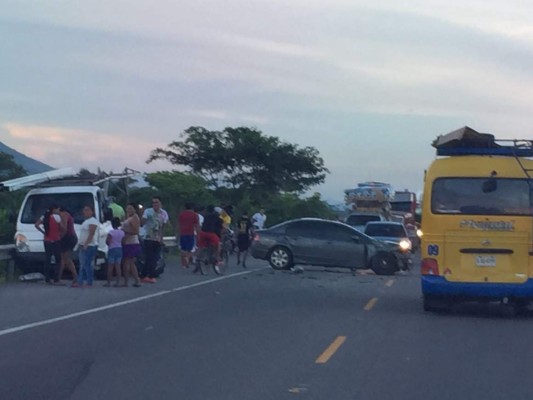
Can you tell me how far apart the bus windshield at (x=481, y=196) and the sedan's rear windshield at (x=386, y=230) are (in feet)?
52.1

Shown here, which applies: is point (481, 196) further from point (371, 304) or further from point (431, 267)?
point (371, 304)

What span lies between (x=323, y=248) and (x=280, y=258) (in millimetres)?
1295

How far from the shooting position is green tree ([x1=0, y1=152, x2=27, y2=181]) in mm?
48500

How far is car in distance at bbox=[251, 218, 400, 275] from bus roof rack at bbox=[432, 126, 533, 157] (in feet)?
34.9

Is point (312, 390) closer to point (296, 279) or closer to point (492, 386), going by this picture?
point (492, 386)

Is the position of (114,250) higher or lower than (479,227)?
lower

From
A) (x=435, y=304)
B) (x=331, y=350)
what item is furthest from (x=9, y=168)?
(x=331, y=350)

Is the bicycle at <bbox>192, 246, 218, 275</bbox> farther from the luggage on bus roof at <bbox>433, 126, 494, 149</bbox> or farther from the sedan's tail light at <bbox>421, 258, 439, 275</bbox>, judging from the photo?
the sedan's tail light at <bbox>421, 258, 439, 275</bbox>

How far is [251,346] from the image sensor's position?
13352mm

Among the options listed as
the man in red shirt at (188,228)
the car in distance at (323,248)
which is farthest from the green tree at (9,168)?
the car in distance at (323,248)

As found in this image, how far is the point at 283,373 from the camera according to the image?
11.3m

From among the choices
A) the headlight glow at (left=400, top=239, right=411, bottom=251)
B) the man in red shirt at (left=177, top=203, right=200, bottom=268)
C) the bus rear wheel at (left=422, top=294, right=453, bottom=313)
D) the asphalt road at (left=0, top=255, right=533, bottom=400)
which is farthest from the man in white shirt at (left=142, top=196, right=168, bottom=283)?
the headlight glow at (left=400, top=239, right=411, bottom=251)

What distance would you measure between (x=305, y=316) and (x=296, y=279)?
8923 mm

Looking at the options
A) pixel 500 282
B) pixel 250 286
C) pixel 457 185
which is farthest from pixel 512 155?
pixel 250 286
